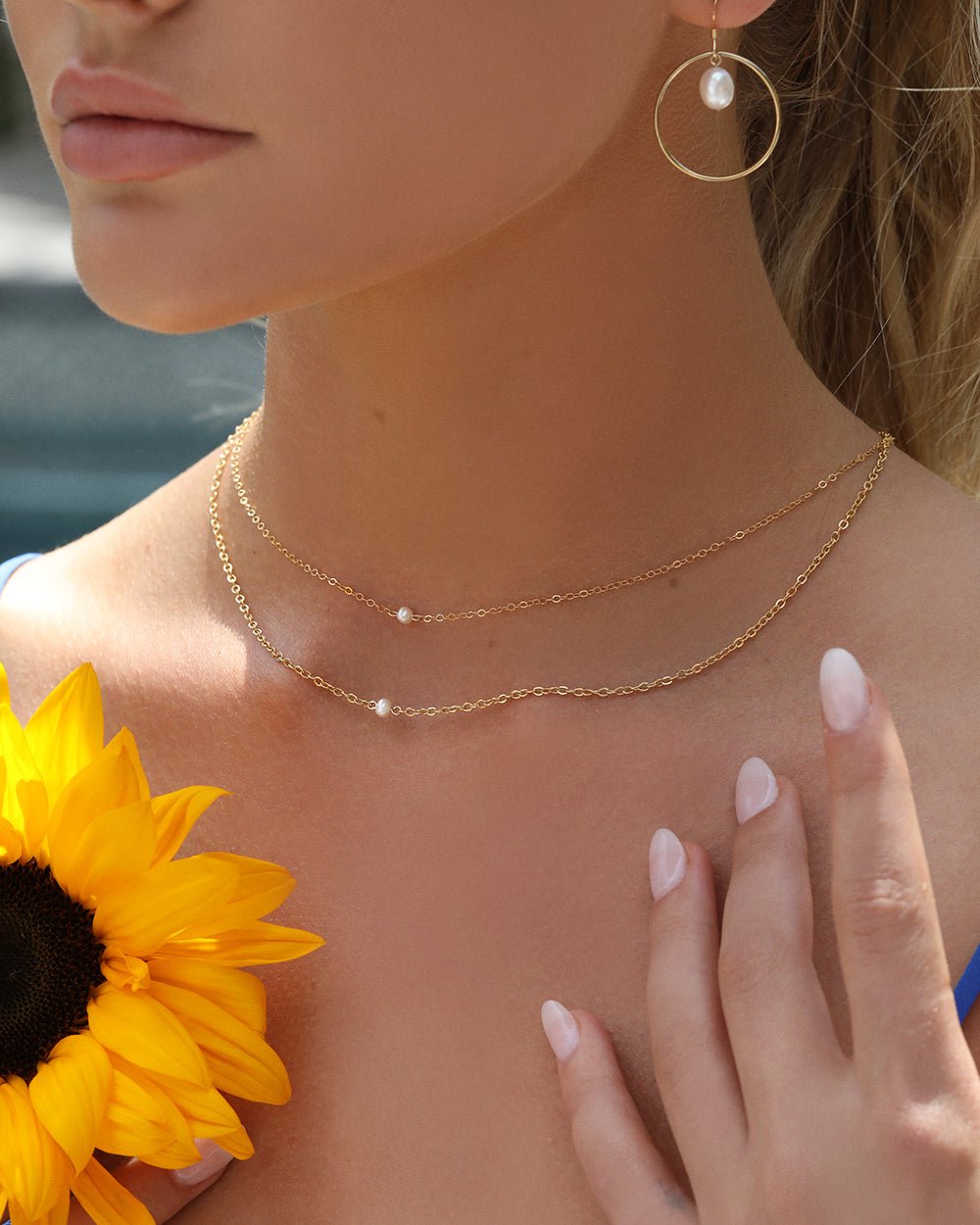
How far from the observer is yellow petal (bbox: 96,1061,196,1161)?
0.93 meters

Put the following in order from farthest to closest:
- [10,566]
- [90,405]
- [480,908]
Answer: [90,405]
[10,566]
[480,908]

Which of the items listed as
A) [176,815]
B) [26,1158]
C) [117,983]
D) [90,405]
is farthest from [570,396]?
[90,405]

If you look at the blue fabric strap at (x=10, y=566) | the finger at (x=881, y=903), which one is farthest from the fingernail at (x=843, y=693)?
the blue fabric strap at (x=10, y=566)

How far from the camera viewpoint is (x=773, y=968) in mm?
900

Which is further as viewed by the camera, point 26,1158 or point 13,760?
point 13,760

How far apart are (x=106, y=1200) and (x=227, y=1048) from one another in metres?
0.12

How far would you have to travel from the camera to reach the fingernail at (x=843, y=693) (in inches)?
34.9

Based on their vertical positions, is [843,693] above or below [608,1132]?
above

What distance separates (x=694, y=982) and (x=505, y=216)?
0.48m

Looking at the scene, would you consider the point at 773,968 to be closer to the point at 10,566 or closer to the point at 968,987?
the point at 968,987

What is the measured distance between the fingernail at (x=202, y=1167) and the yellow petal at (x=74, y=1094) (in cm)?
10

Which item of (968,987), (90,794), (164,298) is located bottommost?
(968,987)

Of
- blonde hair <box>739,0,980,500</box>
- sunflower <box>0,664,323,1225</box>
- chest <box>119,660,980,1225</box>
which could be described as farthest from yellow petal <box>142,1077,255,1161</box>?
blonde hair <box>739,0,980,500</box>

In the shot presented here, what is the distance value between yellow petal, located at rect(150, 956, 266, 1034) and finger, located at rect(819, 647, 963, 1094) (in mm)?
373
